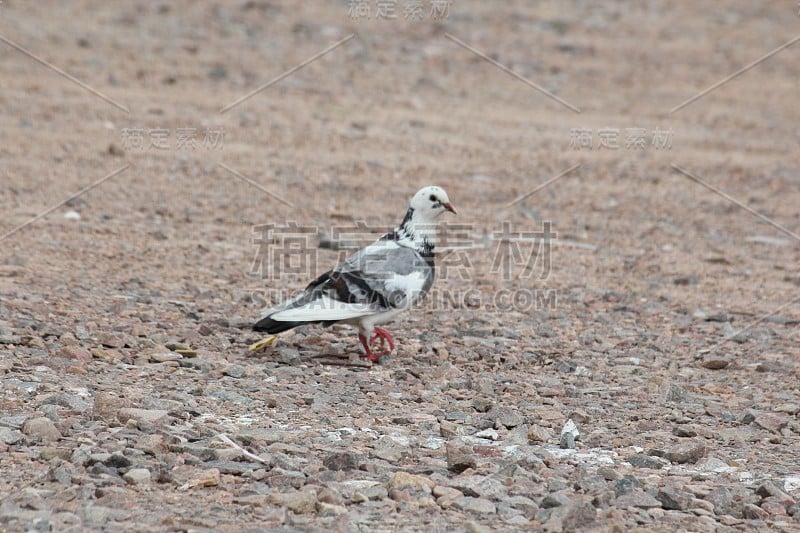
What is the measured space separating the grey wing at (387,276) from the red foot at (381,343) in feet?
0.78

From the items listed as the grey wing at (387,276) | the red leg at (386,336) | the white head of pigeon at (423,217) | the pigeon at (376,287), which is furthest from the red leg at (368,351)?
the white head of pigeon at (423,217)

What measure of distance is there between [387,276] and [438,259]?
2362mm

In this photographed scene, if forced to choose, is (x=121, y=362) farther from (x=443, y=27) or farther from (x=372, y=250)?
(x=443, y=27)

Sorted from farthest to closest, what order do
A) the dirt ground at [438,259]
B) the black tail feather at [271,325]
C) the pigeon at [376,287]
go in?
the pigeon at [376,287], the black tail feather at [271,325], the dirt ground at [438,259]

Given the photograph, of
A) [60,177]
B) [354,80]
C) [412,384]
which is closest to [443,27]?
[354,80]

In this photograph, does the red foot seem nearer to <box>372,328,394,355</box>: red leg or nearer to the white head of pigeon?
<box>372,328,394,355</box>: red leg

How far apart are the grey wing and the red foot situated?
239 millimetres

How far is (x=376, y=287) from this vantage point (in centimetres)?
636

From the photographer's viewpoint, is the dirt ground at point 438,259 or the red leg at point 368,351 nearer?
the dirt ground at point 438,259

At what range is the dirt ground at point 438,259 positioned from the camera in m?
4.52

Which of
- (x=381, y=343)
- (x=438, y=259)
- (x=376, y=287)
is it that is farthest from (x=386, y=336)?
(x=438, y=259)

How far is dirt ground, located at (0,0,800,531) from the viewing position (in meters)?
4.52

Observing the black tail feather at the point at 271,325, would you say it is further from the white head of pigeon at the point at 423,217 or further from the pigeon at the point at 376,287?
the white head of pigeon at the point at 423,217

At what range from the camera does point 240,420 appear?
5.17 m
